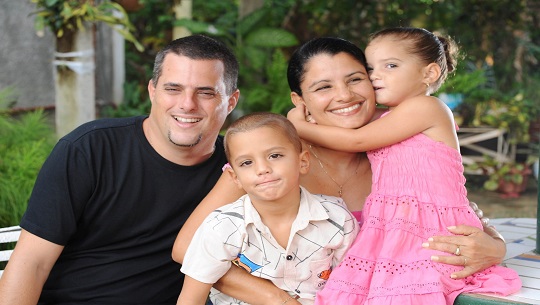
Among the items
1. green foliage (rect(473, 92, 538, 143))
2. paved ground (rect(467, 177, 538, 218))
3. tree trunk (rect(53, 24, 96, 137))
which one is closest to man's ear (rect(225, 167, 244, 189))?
tree trunk (rect(53, 24, 96, 137))

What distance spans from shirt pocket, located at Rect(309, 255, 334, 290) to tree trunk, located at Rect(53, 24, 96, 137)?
3645mm

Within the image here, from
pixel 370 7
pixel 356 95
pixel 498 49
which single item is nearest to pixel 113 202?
pixel 356 95

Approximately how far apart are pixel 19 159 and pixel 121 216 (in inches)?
101

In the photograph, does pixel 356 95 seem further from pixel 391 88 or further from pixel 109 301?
pixel 109 301

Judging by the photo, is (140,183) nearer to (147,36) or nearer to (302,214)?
(302,214)

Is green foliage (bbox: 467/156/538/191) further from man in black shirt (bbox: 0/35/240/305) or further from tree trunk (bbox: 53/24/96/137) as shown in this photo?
man in black shirt (bbox: 0/35/240/305)

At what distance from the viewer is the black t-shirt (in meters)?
2.97

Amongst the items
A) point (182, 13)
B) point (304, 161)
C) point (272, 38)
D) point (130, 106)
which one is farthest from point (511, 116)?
point (304, 161)

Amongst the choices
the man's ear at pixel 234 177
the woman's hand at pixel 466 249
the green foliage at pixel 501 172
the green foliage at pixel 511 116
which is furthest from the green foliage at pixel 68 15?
the green foliage at pixel 511 116

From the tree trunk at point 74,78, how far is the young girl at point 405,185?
3334mm

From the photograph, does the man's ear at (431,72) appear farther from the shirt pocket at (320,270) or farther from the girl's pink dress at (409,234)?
the shirt pocket at (320,270)

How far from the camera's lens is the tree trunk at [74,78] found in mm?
5836

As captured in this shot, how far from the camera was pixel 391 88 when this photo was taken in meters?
2.83

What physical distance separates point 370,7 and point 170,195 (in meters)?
8.01
